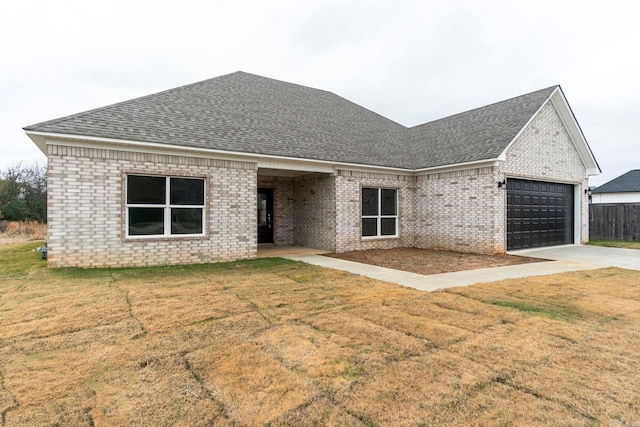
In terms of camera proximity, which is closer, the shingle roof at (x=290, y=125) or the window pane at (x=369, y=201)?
the shingle roof at (x=290, y=125)

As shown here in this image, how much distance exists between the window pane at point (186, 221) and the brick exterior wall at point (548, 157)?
Answer: 10278 millimetres

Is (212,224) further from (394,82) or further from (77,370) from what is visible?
(394,82)

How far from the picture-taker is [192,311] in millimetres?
4801

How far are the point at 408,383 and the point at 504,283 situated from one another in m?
5.02

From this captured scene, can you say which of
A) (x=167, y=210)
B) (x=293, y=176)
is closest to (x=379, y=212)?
(x=293, y=176)

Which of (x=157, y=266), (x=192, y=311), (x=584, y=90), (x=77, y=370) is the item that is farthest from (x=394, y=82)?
(x=77, y=370)

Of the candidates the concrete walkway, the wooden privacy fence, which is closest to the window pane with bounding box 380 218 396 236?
the concrete walkway

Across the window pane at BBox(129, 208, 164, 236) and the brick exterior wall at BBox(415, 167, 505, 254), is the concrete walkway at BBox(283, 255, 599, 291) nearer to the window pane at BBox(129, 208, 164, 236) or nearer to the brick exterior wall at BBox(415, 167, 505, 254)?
the brick exterior wall at BBox(415, 167, 505, 254)

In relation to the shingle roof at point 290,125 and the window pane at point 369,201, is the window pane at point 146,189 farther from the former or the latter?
the window pane at point 369,201

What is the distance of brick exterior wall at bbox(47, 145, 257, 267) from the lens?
7.87 m

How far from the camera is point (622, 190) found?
3472 cm

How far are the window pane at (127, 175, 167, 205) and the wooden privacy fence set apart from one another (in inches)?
803

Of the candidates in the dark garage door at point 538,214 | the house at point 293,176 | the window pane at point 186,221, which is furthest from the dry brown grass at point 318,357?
the dark garage door at point 538,214

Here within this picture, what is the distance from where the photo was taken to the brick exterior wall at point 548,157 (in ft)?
40.3
